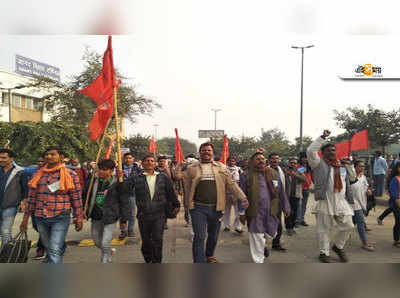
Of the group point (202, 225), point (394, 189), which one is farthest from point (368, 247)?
point (202, 225)

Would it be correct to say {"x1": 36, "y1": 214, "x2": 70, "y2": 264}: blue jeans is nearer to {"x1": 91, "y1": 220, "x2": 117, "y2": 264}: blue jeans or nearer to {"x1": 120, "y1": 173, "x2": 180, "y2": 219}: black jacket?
{"x1": 91, "y1": 220, "x2": 117, "y2": 264}: blue jeans

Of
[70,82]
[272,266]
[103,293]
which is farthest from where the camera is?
[70,82]

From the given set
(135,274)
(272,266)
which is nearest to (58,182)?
(135,274)

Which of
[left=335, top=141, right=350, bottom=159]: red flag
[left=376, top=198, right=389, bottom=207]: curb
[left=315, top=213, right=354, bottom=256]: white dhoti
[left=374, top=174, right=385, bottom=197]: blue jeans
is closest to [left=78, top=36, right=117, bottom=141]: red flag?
[left=315, top=213, right=354, bottom=256]: white dhoti

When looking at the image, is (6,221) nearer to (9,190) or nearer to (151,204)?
(9,190)

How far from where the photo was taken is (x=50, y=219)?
3.77 metres

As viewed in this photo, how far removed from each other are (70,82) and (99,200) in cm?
2169

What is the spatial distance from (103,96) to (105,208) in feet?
5.63

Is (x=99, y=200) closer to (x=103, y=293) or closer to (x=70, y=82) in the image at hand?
(x=103, y=293)

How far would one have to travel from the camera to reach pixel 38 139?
47.7 ft

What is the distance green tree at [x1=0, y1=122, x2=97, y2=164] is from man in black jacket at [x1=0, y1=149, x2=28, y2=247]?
9.99 metres

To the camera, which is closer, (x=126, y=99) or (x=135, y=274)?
(x=135, y=274)

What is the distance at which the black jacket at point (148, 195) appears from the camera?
4055 millimetres

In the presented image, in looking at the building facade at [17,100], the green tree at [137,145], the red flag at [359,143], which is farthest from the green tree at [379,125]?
the building facade at [17,100]
